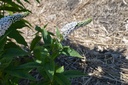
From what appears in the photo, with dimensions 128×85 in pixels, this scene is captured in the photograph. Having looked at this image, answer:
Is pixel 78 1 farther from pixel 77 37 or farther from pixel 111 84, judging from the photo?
pixel 111 84

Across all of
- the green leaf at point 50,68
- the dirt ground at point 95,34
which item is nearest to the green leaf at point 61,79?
the green leaf at point 50,68

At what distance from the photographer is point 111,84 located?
10.2 ft

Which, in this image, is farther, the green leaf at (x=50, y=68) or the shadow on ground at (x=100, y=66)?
the shadow on ground at (x=100, y=66)

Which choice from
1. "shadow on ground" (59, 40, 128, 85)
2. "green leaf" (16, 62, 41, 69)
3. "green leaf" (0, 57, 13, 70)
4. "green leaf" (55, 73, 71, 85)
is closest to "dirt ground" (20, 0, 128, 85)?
"shadow on ground" (59, 40, 128, 85)

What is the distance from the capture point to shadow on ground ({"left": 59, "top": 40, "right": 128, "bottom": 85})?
3150 mm

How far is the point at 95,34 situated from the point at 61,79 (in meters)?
1.77

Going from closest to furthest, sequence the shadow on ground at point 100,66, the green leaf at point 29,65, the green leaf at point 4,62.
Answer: the green leaf at point 4,62 → the green leaf at point 29,65 → the shadow on ground at point 100,66

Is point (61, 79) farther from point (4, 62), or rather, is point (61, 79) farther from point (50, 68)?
point (4, 62)

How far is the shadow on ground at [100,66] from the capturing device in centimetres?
315

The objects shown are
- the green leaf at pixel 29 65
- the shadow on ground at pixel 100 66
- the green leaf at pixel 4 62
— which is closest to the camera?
the green leaf at pixel 4 62

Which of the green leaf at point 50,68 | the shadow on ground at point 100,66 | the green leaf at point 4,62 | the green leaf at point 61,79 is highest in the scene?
the green leaf at point 4,62

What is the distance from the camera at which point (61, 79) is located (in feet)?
7.23

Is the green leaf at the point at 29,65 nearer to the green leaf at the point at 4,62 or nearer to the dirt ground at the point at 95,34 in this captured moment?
the green leaf at the point at 4,62

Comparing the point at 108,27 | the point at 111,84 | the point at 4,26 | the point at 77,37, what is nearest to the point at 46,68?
the point at 4,26
